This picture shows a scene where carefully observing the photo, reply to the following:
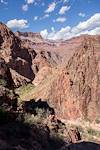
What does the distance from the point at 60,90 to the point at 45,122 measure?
27.8m

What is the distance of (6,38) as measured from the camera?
92250mm

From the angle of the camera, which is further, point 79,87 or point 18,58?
point 18,58

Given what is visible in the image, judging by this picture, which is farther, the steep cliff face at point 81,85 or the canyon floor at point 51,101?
the steep cliff face at point 81,85

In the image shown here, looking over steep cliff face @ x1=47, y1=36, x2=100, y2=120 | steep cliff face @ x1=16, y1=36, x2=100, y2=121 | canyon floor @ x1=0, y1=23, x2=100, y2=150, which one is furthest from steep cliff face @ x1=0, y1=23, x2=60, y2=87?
steep cliff face @ x1=47, y1=36, x2=100, y2=120

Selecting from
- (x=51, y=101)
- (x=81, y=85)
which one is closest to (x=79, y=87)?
(x=81, y=85)

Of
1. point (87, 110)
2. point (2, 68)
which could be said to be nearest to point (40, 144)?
point (2, 68)

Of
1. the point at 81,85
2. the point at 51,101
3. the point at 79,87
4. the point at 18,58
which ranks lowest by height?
the point at 51,101

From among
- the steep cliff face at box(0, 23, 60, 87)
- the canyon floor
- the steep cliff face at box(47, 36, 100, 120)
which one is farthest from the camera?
the steep cliff face at box(0, 23, 60, 87)

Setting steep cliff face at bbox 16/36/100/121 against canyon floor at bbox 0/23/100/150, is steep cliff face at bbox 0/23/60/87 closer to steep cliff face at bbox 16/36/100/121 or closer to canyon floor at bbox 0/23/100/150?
canyon floor at bbox 0/23/100/150

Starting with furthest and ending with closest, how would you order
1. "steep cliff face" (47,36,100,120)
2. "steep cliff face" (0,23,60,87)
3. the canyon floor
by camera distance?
"steep cliff face" (0,23,60,87)
"steep cliff face" (47,36,100,120)
the canyon floor

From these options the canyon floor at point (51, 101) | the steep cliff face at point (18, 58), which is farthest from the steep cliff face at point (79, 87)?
the steep cliff face at point (18, 58)

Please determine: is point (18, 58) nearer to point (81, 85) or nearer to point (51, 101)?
point (51, 101)

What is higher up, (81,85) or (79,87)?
(81,85)

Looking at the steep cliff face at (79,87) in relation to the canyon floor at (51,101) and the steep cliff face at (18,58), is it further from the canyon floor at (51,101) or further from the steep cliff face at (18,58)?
the steep cliff face at (18,58)
